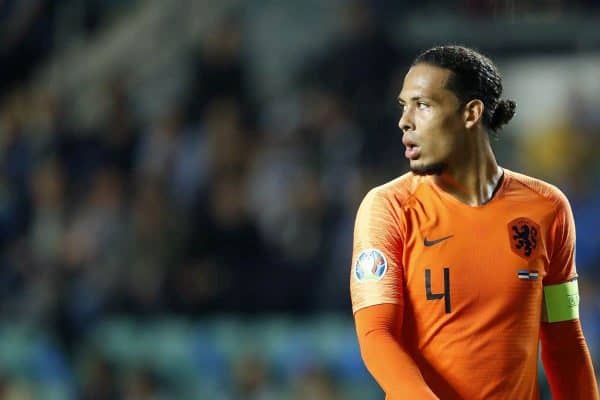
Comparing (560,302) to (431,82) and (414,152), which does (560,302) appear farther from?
(431,82)

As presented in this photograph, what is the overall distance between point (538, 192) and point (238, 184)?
4849 millimetres

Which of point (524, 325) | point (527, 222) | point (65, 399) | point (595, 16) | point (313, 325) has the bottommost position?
point (65, 399)

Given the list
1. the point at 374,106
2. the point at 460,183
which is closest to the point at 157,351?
the point at 374,106

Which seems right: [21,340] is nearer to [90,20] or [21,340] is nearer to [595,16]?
[90,20]

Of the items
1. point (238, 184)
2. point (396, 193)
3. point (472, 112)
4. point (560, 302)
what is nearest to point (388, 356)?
point (396, 193)

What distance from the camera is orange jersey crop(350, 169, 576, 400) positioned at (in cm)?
304

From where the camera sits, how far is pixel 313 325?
24.4 ft

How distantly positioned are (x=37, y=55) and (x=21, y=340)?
2372mm

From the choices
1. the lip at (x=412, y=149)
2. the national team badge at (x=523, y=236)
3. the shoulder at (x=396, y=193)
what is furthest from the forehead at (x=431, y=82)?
the national team badge at (x=523, y=236)

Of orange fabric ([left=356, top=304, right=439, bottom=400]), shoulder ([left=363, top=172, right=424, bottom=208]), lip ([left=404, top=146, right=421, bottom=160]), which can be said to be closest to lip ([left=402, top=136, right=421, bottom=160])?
lip ([left=404, top=146, right=421, bottom=160])

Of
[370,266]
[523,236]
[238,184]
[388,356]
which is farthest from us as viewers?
[238,184]

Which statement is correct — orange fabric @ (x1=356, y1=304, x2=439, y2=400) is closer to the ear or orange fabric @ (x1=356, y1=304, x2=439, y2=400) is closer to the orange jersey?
the orange jersey

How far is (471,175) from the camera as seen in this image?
10.5 ft

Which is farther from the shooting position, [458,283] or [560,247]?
[560,247]
